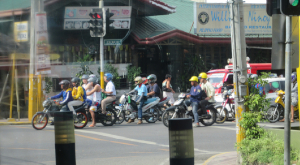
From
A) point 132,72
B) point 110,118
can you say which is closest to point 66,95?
point 110,118

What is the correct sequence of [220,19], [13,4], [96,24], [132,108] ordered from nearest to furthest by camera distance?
[13,4]
[132,108]
[96,24]
[220,19]

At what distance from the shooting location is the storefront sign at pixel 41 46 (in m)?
4.07

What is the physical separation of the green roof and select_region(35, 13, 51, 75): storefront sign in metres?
0.22

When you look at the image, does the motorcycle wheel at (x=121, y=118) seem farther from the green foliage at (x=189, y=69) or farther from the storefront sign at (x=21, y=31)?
the storefront sign at (x=21, y=31)

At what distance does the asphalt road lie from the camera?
4277 millimetres

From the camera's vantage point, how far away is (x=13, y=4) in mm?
3729

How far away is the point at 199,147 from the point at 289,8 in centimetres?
511

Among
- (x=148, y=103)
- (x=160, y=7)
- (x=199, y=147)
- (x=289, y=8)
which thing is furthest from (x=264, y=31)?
(x=289, y=8)

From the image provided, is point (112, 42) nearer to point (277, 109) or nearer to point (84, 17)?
point (84, 17)

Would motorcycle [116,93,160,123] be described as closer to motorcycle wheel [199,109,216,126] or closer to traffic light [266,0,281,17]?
motorcycle wheel [199,109,216,126]

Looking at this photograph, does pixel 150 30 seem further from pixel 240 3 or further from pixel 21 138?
pixel 21 138

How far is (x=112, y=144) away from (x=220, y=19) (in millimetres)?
15007

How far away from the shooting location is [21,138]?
4.55m

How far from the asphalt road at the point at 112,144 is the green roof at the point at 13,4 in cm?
115
